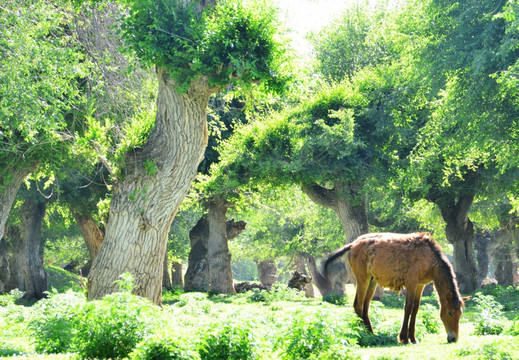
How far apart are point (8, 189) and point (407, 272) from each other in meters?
15.7

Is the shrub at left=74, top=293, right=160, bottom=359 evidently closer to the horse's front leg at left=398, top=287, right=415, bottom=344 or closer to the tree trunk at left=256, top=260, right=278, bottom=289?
the horse's front leg at left=398, top=287, right=415, bottom=344

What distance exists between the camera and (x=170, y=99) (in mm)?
13523

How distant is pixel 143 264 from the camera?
12.8m

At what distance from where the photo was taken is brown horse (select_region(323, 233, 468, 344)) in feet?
36.5

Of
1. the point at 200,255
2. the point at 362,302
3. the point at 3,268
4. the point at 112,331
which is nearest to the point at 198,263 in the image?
the point at 200,255

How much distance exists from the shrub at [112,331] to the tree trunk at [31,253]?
2342 centimetres

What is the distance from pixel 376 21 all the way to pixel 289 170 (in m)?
Result: 12.8

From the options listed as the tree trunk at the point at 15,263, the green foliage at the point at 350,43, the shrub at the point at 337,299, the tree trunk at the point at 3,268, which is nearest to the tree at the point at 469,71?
the shrub at the point at 337,299

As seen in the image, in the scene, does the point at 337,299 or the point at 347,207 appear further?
the point at 347,207

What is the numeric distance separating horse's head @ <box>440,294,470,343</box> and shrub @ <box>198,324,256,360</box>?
16.5 feet

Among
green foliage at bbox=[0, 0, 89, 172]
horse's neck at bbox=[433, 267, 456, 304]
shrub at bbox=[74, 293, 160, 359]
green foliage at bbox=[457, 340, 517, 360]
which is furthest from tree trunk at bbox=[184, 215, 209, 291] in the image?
green foliage at bbox=[457, 340, 517, 360]

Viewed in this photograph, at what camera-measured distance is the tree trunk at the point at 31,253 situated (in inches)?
1173

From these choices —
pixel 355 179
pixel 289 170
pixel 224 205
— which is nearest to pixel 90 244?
pixel 224 205

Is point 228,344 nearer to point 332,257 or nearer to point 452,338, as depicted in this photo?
point 452,338
